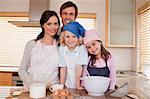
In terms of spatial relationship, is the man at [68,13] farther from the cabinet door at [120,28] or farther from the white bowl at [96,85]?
the cabinet door at [120,28]

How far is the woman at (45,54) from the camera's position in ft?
4.98

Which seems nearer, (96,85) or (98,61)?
(96,85)

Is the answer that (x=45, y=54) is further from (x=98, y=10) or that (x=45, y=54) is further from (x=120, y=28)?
(x=98, y=10)

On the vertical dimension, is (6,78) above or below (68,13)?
below

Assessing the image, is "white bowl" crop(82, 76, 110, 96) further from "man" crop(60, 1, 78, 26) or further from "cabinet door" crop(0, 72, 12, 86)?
"cabinet door" crop(0, 72, 12, 86)

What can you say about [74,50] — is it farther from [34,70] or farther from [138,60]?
[138,60]

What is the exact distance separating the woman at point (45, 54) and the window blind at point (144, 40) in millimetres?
1631

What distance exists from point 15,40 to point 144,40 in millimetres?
2143

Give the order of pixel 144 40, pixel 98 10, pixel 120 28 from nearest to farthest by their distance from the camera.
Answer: pixel 144 40 < pixel 120 28 < pixel 98 10

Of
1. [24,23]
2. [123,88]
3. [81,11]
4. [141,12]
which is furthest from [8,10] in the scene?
[123,88]

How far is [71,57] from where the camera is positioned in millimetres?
1505

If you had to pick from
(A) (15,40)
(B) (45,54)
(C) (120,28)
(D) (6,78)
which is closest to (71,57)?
(B) (45,54)

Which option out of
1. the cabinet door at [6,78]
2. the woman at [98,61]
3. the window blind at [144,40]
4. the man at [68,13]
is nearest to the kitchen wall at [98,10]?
the window blind at [144,40]

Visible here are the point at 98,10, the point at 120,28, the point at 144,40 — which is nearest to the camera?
the point at 144,40
